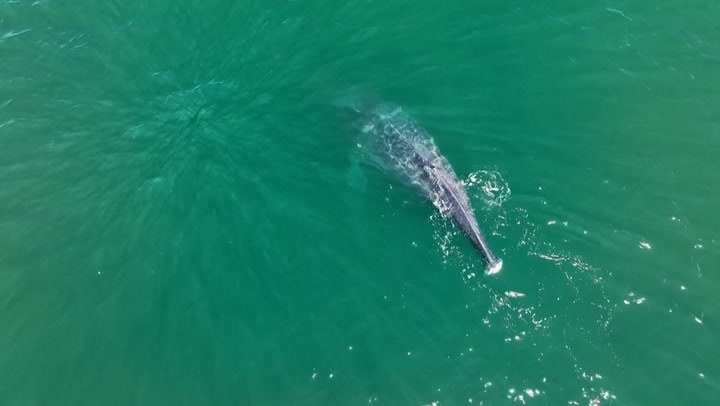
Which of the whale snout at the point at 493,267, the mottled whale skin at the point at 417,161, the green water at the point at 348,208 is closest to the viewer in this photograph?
the green water at the point at 348,208

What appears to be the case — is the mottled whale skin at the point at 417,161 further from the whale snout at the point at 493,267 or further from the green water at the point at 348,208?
the green water at the point at 348,208

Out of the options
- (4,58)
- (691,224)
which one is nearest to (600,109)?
(691,224)

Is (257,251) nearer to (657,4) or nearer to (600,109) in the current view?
(600,109)

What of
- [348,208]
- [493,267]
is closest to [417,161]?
[348,208]

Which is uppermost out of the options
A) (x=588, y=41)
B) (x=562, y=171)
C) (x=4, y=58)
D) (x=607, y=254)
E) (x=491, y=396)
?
(x=4, y=58)

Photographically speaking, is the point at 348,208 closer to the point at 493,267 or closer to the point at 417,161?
the point at 417,161

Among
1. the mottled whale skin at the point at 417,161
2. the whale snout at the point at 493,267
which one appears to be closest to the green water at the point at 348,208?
the whale snout at the point at 493,267

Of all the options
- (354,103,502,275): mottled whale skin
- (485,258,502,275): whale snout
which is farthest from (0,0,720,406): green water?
(354,103,502,275): mottled whale skin
